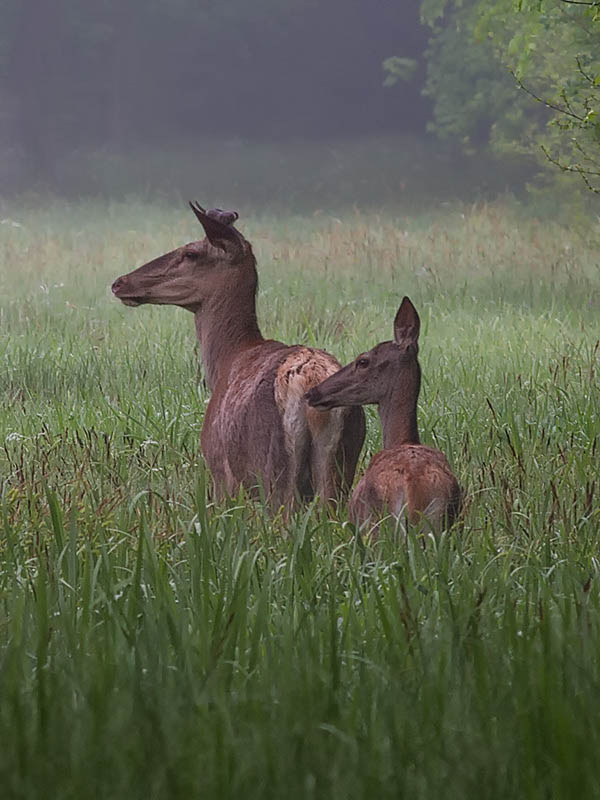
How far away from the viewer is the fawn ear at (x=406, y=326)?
4859 millimetres

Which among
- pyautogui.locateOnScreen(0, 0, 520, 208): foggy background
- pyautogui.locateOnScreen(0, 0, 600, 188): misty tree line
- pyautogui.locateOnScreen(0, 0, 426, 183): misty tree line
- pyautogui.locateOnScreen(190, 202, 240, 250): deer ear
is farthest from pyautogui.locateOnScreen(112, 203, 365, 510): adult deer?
pyautogui.locateOnScreen(0, 0, 426, 183): misty tree line

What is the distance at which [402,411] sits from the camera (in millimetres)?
4996

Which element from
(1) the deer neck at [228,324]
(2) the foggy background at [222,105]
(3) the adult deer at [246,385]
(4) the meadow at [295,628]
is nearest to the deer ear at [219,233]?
(3) the adult deer at [246,385]

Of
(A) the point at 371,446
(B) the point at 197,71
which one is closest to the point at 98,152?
(B) the point at 197,71

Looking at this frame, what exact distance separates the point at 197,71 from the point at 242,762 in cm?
6022

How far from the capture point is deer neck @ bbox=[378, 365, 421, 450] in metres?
4.98

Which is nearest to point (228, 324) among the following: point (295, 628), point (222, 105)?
point (295, 628)

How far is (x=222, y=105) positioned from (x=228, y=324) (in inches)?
2259

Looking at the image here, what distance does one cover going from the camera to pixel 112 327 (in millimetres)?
12148

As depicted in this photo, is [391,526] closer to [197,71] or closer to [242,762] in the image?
[242,762]

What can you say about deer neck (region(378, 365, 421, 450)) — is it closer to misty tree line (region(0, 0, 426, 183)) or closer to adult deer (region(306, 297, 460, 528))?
adult deer (region(306, 297, 460, 528))

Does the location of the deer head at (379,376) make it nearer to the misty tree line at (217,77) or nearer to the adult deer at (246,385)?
the adult deer at (246,385)

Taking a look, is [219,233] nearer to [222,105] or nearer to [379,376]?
[379,376]

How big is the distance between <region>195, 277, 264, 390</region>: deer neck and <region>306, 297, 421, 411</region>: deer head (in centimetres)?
99
